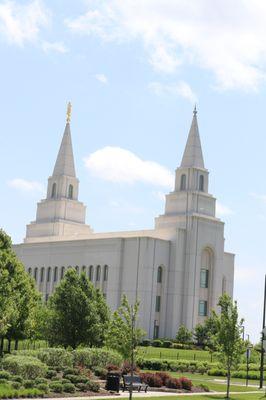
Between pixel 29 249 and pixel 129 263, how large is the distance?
59.2 ft

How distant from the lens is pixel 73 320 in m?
44.0

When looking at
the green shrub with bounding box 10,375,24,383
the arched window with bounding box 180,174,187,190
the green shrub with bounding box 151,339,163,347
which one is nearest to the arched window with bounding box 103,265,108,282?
the arched window with bounding box 180,174,187,190

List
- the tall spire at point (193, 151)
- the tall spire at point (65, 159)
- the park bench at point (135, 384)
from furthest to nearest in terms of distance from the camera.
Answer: the tall spire at point (65, 159), the tall spire at point (193, 151), the park bench at point (135, 384)

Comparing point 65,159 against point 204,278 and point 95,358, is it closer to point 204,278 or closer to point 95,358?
point 204,278

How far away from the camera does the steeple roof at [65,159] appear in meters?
94.3

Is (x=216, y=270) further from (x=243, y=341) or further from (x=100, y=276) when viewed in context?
(x=243, y=341)

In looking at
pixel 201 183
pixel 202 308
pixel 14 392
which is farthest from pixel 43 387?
pixel 201 183

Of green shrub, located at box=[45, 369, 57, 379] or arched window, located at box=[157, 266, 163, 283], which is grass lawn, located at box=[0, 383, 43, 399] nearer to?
green shrub, located at box=[45, 369, 57, 379]

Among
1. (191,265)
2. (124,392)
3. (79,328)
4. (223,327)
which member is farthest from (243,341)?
(191,265)

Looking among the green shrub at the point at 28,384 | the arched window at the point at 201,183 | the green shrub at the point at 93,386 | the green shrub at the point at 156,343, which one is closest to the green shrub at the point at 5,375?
the green shrub at the point at 28,384

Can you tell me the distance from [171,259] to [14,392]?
5780cm

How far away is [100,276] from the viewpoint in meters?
84.4

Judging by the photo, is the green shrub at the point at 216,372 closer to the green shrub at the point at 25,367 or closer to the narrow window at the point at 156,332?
the green shrub at the point at 25,367

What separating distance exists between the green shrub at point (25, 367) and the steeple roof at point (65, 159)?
66.0 meters
